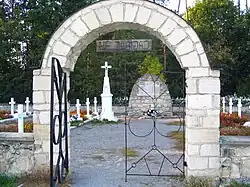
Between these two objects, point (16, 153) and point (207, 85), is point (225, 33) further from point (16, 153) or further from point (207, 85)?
point (16, 153)

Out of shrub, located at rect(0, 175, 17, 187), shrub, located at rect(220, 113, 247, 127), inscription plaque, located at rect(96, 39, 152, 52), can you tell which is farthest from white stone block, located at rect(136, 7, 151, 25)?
shrub, located at rect(220, 113, 247, 127)

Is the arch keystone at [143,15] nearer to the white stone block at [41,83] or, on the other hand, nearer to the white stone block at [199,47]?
the white stone block at [199,47]

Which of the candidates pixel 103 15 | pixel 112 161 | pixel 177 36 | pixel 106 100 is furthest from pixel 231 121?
pixel 103 15

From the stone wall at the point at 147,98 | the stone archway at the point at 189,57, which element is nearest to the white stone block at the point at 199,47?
the stone archway at the point at 189,57

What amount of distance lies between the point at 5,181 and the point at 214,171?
3219 millimetres

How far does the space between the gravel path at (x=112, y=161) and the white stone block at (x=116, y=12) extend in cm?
253

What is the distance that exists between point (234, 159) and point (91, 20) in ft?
10.2

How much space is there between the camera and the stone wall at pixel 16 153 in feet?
19.5

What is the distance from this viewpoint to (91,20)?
5.69 meters

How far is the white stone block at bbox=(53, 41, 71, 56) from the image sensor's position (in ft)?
19.0

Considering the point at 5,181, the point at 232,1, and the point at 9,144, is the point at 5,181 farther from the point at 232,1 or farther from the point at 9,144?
the point at 232,1

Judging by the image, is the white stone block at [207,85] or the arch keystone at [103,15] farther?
the arch keystone at [103,15]

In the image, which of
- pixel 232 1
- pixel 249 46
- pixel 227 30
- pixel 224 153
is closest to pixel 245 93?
pixel 249 46

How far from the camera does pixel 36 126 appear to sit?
585 centimetres
